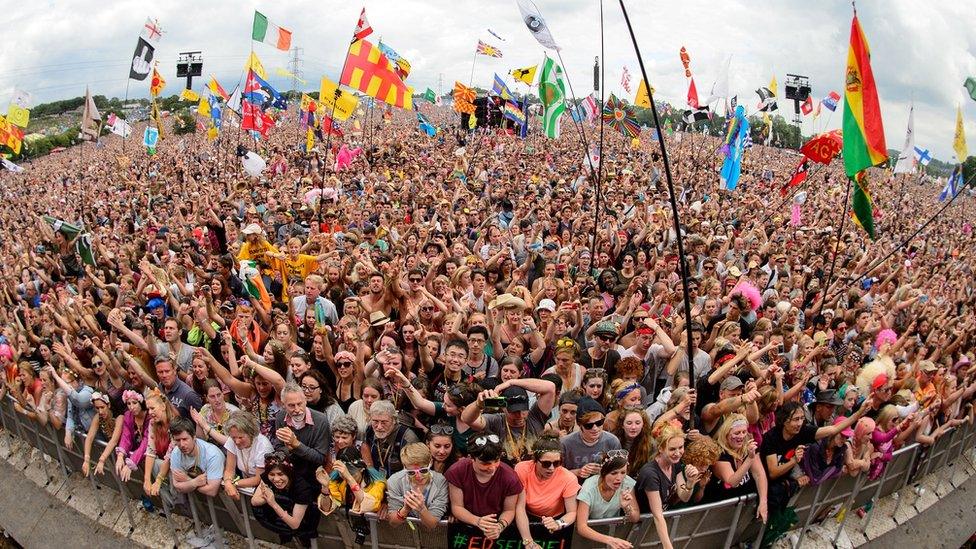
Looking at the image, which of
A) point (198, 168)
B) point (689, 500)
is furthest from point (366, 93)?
point (198, 168)

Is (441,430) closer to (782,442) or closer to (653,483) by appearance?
(653,483)

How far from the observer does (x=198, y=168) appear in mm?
25766

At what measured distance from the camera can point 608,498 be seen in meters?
4.03

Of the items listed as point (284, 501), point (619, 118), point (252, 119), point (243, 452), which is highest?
point (619, 118)

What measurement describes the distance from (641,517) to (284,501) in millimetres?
2620

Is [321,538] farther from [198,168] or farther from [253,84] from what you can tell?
[198,168]

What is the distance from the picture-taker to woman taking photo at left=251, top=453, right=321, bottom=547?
4.11 m

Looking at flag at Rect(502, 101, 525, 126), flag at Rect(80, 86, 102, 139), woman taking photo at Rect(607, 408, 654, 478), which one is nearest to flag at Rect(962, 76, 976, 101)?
woman taking photo at Rect(607, 408, 654, 478)

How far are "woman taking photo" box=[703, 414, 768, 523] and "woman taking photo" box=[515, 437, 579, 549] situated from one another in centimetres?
129

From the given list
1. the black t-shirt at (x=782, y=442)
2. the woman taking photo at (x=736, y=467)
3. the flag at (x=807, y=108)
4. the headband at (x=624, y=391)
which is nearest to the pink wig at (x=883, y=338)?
the black t-shirt at (x=782, y=442)

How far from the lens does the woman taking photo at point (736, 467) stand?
14.1 ft

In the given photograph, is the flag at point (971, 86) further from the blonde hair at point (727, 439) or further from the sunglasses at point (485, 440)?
the sunglasses at point (485, 440)

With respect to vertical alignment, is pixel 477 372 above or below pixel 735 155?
below

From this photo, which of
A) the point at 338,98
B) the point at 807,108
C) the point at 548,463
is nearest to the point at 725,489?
the point at 548,463
